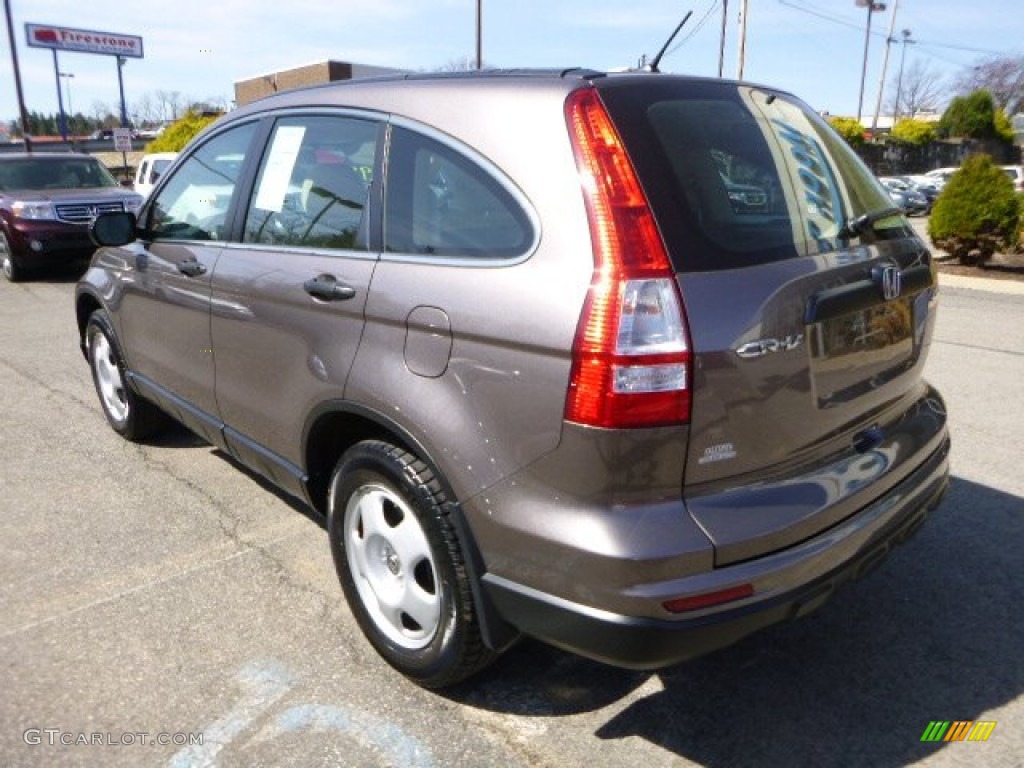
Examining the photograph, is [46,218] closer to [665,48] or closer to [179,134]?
[665,48]

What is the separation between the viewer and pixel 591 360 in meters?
1.91

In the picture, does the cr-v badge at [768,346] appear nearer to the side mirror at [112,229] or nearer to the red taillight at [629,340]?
the red taillight at [629,340]

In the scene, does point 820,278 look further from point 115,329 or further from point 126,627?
point 115,329

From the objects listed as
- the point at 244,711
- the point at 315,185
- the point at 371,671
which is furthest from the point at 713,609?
the point at 315,185

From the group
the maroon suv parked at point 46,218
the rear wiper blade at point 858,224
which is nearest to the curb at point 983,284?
the rear wiper blade at point 858,224

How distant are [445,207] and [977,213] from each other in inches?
482

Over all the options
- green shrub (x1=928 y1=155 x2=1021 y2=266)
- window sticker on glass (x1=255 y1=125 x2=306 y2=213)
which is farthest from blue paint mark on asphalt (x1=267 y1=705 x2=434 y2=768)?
green shrub (x1=928 y1=155 x2=1021 y2=266)

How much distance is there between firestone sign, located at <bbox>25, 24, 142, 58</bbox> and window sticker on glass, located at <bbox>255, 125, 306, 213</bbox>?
56.9 meters

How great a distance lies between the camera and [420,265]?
7.70 ft

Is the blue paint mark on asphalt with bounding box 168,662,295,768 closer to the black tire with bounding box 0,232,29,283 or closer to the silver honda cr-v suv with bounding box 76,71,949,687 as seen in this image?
the silver honda cr-v suv with bounding box 76,71,949,687

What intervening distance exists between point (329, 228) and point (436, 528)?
112 centimetres

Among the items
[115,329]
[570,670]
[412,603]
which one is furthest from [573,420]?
[115,329]

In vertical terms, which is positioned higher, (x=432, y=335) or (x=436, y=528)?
(x=432, y=335)

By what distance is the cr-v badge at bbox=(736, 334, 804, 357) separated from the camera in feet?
6.51
